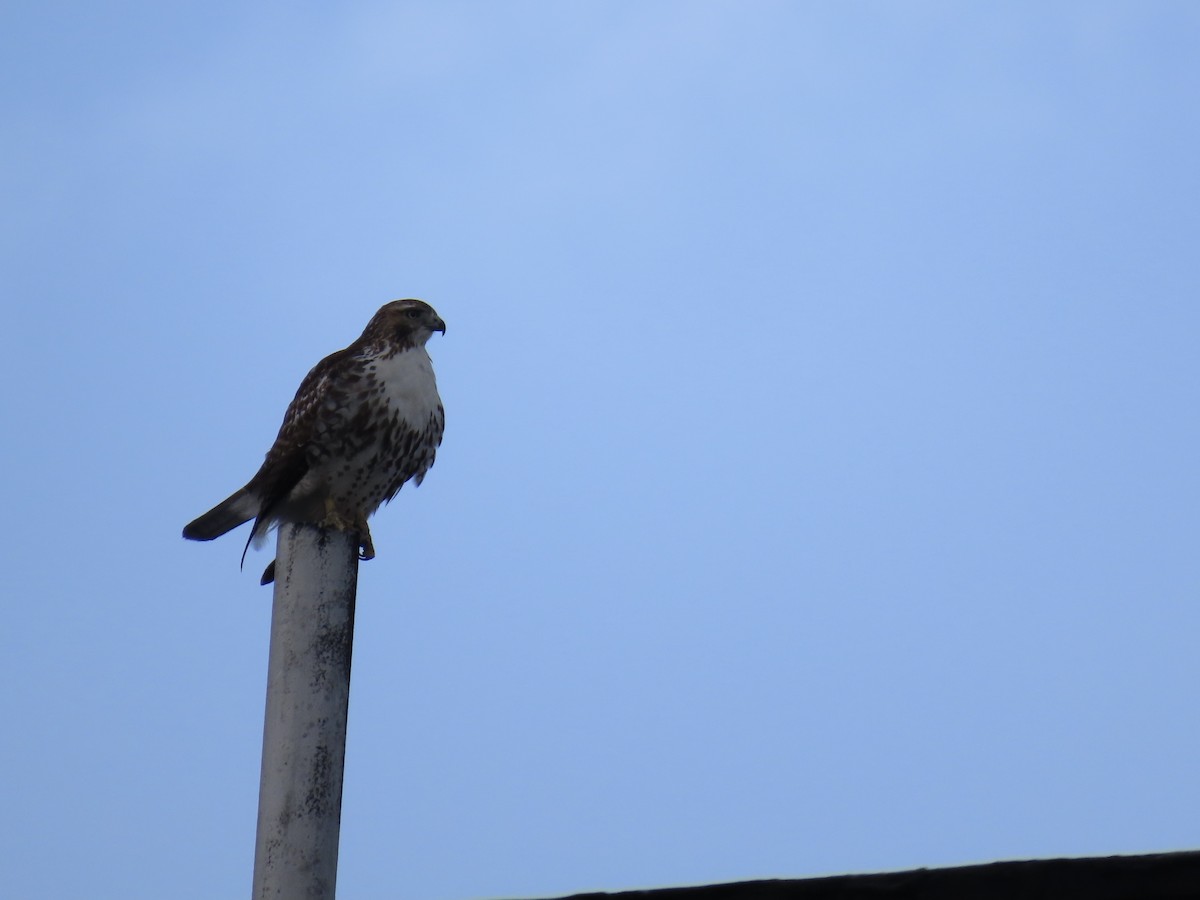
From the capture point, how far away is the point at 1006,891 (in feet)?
9.24

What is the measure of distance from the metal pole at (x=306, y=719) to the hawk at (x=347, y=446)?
1.50 m

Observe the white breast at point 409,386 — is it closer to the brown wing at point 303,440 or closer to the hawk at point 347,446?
the hawk at point 347,446

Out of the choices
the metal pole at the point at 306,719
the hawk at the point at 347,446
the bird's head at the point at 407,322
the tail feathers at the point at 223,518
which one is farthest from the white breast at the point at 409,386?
the metal pole at the point at 306,719

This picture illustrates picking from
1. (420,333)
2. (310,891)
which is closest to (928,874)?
(310,891)

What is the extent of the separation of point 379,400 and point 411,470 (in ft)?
1.30

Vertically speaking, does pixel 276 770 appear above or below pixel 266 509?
below

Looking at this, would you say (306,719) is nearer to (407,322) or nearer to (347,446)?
(347,446)

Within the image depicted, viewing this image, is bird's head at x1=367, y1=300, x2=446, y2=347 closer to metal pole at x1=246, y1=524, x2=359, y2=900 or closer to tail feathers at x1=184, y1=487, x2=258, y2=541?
tail feathers at x1=184, y1=487, x2=258, y2=541

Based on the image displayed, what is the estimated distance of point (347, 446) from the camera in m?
6.75

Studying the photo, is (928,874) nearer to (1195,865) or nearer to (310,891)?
(1195,865)

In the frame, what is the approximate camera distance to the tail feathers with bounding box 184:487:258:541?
6.99 meters

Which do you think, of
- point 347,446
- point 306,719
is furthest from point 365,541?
point 306,719

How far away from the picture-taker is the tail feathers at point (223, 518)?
699cm

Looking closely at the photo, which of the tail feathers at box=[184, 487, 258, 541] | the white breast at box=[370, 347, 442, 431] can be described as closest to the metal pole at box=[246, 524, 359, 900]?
the white breast at box=[370, 347, 442, 431]
